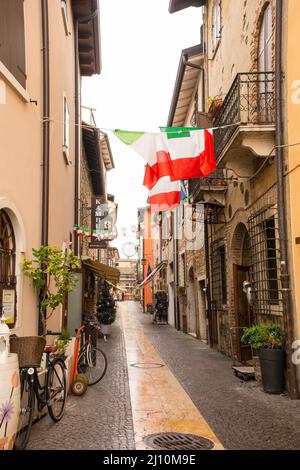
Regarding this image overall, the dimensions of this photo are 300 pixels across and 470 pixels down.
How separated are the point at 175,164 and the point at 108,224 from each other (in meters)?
11.2

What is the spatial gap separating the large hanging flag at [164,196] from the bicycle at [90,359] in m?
3.15

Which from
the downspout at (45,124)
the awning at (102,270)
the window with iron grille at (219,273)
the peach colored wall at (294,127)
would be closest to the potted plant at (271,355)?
the peach colored wall at (294,127)

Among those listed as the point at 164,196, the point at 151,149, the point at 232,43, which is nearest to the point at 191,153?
the point at 151,149

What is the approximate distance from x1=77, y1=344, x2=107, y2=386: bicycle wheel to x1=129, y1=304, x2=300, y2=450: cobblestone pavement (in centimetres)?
158

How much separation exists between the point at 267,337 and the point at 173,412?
92.3 inches

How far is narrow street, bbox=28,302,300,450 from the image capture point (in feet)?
17.8

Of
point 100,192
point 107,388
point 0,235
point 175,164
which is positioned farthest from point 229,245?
point 100,192

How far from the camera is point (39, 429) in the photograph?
5871 mm

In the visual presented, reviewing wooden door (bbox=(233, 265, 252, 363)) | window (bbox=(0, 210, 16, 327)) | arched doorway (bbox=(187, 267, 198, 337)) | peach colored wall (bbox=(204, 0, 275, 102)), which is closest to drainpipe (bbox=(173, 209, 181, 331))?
arched doorway (bbox=(187, 267, 198, 337))

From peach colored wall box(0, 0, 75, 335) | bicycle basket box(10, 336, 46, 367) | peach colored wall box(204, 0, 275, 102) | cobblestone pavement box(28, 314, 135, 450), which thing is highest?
peach colored wall box(204, 0, 275, 102)

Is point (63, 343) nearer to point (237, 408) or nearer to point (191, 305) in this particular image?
point (237, 408)

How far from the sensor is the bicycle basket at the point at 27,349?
5289 mm

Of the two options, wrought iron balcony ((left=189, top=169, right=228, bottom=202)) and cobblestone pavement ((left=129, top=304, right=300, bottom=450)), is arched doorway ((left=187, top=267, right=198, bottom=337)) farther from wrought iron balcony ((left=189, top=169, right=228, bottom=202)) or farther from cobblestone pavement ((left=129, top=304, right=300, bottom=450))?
cobblestone pavement ((left=129, top=304, right=300, bottom=450))

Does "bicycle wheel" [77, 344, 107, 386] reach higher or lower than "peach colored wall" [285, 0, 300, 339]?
lower
